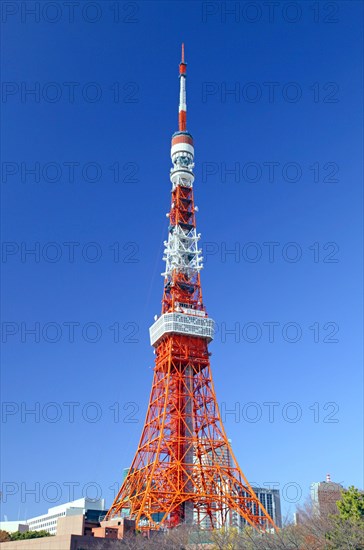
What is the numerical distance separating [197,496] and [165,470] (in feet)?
11.7

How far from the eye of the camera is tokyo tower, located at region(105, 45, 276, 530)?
1880 inches

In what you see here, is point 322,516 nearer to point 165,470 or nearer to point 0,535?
point 165,470

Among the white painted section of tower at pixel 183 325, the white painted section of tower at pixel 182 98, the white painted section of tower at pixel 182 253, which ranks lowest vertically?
the white painted section of tower at pixel 183 325

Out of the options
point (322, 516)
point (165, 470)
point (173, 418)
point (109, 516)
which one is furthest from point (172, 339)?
point (322, 516)

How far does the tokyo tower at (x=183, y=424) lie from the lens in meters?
47.8

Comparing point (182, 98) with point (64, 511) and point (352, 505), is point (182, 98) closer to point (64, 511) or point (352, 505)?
point (352, 505)

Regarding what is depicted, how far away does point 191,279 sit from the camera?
196 feet

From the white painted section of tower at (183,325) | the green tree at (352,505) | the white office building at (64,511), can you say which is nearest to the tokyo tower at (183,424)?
the white painted section of tower at (183,325)

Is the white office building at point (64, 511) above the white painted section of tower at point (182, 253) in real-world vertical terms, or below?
below

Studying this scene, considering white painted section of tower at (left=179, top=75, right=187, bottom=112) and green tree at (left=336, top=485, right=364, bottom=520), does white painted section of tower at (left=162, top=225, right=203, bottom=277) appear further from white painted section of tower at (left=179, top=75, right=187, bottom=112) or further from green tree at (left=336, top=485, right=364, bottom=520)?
green tree at (left=336, top=485, right=364, bottom=520)

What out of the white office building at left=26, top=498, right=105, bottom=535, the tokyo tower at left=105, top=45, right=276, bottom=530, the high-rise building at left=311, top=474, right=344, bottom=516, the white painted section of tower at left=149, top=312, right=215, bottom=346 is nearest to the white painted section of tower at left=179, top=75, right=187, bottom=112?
the tokyo tower at left=105, top=45, right=276, bottom=530

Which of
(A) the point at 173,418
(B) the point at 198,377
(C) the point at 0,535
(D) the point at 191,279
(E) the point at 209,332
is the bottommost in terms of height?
(C) the point at 0,535

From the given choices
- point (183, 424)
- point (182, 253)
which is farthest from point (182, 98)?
point (183, 424)

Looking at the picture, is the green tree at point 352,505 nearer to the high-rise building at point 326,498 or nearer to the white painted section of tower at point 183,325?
the high-rise building at point 326,498
